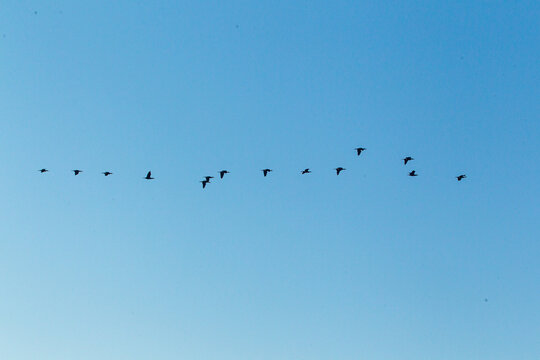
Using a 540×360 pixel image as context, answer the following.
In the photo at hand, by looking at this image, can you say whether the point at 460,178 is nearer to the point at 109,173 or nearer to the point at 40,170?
the point at 109,173

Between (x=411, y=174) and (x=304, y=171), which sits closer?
(x=411, y=174)

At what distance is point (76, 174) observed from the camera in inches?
2707

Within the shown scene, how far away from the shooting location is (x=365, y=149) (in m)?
67.9

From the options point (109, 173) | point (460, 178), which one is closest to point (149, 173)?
point (109, 173)

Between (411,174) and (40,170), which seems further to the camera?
(40,170)

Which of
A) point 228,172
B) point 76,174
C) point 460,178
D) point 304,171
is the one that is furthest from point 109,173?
point 460,178

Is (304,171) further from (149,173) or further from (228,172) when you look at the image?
(149,173)

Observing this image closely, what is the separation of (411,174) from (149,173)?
2376 centimetres

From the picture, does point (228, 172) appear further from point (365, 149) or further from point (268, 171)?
point (365, 149)

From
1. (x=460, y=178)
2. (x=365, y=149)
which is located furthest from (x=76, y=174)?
(x=460, y=178)

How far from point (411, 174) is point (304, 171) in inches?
390

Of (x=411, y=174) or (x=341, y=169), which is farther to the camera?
(x=341, y=169)

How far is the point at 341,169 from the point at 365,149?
356 cm

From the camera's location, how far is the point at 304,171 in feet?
231
